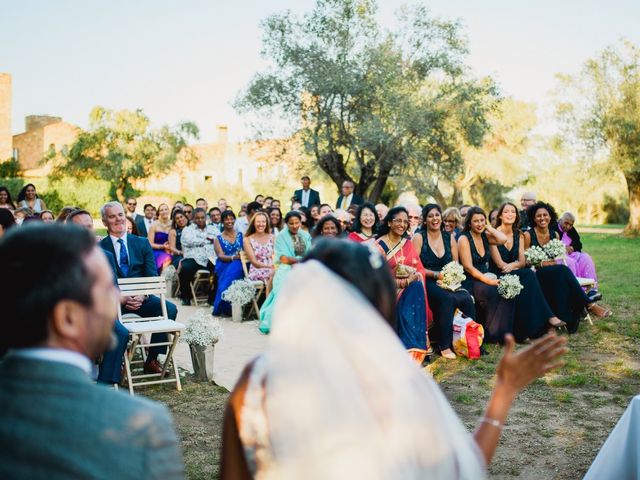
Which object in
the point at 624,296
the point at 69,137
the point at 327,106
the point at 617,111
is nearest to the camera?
the point at 624,296

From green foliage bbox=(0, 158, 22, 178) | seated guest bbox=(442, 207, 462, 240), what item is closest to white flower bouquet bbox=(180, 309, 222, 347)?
seated guest bbox=(442, 207, 462, 240)

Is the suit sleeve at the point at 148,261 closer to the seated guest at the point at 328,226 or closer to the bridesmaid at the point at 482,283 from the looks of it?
the seated guest at the point at 328,226

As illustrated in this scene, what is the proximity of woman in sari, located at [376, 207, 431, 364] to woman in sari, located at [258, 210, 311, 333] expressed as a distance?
2.18 meters

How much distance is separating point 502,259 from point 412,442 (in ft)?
27.9

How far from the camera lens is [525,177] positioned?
41.8 metres

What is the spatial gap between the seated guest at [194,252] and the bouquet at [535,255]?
6.16 m

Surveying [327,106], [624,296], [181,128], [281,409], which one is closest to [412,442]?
[281,409]

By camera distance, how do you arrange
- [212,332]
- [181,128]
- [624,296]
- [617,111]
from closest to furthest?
[212,332]
[624,296]
[617,111]
[181,128]

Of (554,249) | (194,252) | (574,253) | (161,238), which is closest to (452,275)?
(554,249)

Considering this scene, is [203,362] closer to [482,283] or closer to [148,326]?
[148,326]

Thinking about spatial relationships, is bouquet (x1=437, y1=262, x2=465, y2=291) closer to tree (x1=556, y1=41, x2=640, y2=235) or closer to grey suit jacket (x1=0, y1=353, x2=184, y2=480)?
grey suit jacket (x1=0, y1=353, x2=184, y2=480)

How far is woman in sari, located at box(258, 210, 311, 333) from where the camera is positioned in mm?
10164

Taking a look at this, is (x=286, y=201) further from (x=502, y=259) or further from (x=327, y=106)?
(x=502, y=259)

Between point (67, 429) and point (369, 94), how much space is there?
19.6m
